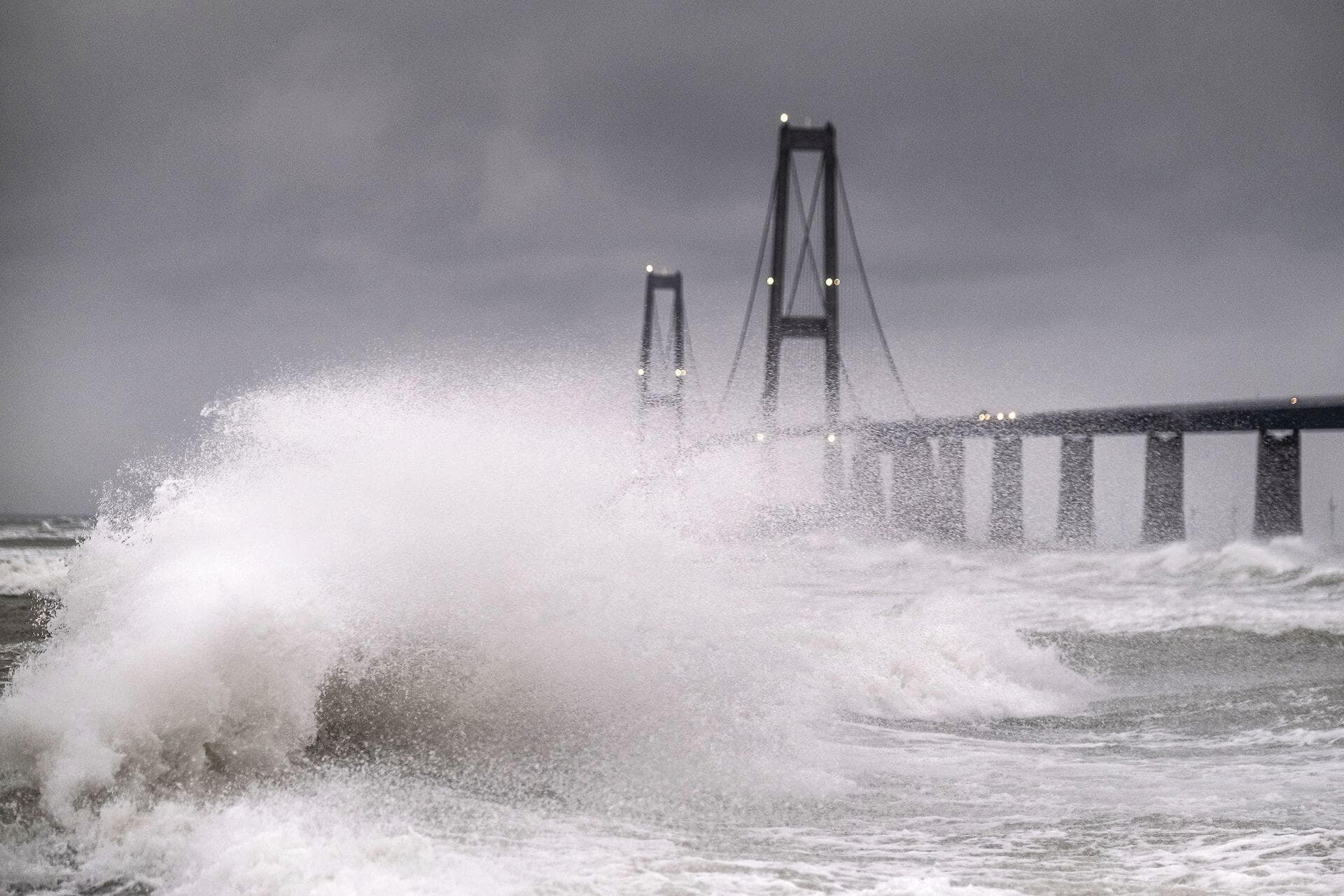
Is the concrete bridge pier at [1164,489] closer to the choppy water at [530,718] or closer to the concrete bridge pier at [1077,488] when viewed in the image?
the concrete bridge pier at [1077,488]

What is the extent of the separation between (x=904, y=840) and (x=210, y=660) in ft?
8.67

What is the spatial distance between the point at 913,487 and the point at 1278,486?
993 cm

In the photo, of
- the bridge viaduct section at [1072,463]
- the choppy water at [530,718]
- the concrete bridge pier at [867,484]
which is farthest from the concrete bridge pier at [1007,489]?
the choppy water at [530,718]

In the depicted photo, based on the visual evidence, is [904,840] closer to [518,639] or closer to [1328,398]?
[518,639]

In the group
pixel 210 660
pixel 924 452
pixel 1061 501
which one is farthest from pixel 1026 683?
pixel 1061 501

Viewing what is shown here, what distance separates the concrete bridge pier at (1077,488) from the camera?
38.7m

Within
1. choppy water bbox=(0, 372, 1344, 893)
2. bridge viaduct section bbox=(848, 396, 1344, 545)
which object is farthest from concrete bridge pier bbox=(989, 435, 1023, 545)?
choppy water bbox=(0, 372, 1344, 893)

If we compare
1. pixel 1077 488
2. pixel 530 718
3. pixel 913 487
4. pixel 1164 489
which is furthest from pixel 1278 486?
pixel 530 718

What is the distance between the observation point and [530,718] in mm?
5680

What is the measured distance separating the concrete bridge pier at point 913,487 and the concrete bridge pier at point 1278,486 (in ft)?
29.7

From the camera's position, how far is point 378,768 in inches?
185

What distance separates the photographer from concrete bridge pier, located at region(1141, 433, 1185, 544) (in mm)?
35062

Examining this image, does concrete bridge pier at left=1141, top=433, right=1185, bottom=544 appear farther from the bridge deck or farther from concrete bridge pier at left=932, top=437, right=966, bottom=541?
concrete bridge pier at left=932, top=437, right=966, bottom=541

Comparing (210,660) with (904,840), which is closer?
(904,840)
